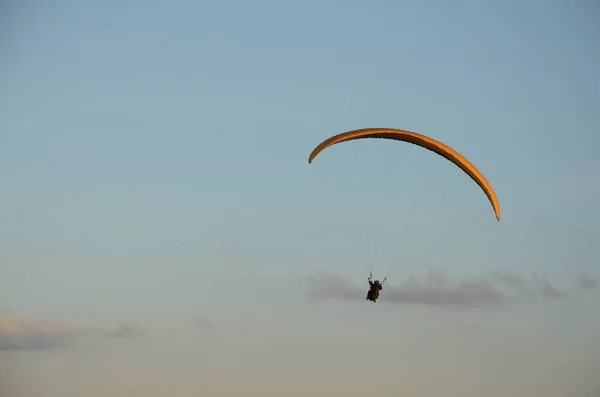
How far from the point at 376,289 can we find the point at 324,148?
325 inches

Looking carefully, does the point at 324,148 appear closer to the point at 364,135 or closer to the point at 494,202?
the point at 364,135

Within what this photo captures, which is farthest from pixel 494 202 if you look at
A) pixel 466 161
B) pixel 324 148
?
pixel 324 148

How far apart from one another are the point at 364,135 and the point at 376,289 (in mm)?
8122

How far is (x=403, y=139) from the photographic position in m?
104

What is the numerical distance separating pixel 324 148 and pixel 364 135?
217cm

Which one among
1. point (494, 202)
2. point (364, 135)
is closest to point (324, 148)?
point (364, 135)

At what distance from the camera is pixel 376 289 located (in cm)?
10550

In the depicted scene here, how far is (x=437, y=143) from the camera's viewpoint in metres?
103

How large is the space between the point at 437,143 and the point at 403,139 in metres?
1.68

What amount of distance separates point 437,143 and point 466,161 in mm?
1856

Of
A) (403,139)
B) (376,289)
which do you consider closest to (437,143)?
(403,139)

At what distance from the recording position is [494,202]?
10419 cm

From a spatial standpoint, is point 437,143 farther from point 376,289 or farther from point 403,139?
point 376,289

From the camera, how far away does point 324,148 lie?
334 feet
